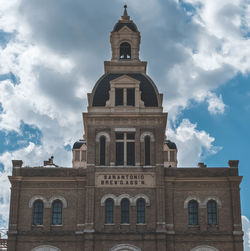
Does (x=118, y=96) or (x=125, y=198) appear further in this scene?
(x=118, y=96)

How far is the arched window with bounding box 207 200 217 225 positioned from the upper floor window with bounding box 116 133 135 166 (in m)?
7.16

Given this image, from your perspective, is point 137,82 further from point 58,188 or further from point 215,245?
point 215,245

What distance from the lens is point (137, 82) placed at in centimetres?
5091

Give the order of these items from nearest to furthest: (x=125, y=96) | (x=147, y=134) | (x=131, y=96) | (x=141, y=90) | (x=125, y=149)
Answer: (x=125, y=149) < (x=147, y=134) < (x=125, y=96) < (x=131, y=96) < (x=141, y=90)

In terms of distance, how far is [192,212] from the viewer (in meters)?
47.5

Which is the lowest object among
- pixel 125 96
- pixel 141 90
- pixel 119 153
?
pixel 119 153

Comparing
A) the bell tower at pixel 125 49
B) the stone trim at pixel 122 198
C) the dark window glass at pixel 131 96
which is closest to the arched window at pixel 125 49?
the bell tower at pixel 125 49

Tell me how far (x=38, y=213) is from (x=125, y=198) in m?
7.19

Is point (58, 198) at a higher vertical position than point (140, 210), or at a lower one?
higher

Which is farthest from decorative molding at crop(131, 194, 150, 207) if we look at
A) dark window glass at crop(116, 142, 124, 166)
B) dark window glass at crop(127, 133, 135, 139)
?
dark window glass at crop(127, 133, 135, 139)

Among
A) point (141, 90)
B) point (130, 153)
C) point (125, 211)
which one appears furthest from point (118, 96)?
point (125, 211)

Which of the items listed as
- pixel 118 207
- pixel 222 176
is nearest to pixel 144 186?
pixel 118 207

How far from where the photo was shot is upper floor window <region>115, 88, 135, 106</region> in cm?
5056

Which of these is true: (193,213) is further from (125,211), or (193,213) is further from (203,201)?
(125,211)
